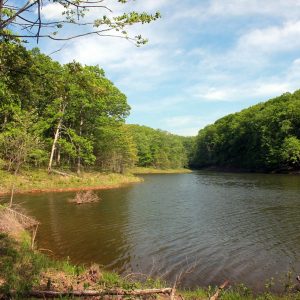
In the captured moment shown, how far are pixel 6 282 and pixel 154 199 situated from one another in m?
27.2

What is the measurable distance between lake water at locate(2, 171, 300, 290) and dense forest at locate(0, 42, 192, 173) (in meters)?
5.32

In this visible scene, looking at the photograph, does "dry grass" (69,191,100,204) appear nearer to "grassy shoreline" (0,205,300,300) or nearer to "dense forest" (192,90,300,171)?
"grassy shoreline" (0,205,300,300)

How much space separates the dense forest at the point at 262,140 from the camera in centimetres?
8625

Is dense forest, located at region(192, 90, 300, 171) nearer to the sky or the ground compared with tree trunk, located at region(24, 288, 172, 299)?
nearer to the sky

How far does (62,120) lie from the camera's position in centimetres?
5138

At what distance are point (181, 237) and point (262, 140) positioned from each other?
8336 centimetres

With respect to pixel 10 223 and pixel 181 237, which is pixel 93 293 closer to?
pixel 10 223

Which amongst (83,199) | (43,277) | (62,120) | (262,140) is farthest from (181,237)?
(262,140)

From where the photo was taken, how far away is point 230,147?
121 meters

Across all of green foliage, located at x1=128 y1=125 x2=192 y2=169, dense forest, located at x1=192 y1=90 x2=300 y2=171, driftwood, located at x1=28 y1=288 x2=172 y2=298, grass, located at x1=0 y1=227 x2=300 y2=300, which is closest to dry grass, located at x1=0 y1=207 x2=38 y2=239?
grass, located at x1=0 y1=227 x2=300 y2=300

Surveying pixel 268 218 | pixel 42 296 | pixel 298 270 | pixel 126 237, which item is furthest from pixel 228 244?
pixel 42 296

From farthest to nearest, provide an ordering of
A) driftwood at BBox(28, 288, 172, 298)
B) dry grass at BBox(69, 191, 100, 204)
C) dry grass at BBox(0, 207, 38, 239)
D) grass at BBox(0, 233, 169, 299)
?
dry grass at BBox(69, 191, 100, 204) < dry grass at BBox(0, 207, 38, 239) < grass at BBox(0, 233, 169, 299) < driftwood at BBox(28, 288, 172, 298)

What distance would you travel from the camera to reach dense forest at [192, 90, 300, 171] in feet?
283

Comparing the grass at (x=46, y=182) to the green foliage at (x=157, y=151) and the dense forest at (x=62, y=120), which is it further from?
the green foliage at (x=157, y=151)
